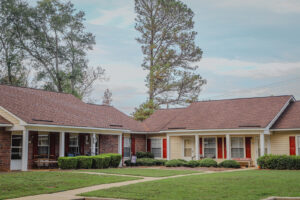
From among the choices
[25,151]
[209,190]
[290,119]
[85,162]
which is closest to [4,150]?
[25,151]

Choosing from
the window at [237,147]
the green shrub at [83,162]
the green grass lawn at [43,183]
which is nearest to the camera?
the green grass lawn at [43,183]

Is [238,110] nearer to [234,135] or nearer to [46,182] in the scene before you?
[234,135]

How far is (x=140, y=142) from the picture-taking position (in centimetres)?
3394

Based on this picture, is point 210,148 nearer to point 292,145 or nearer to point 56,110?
point 292,145

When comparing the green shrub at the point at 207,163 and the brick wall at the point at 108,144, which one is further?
→ the brick wall at the point at 108,144

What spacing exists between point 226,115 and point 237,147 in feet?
8.57

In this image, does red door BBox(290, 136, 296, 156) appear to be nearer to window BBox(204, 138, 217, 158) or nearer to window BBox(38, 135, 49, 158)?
window BBox(204, 138, 217, 158)

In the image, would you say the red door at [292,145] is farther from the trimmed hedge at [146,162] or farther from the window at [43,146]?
the window at [43,146]

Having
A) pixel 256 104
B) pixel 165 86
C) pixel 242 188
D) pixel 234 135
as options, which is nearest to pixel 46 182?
pixel 242 188

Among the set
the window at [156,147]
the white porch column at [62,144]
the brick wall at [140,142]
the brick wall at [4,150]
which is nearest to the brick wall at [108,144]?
the brick wall at [140,142]

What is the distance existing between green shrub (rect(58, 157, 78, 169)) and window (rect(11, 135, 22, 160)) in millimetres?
2330

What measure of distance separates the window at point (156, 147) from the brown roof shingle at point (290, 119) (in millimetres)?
9977

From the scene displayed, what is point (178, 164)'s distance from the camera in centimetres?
2745

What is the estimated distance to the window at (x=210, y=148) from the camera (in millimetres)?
30922
